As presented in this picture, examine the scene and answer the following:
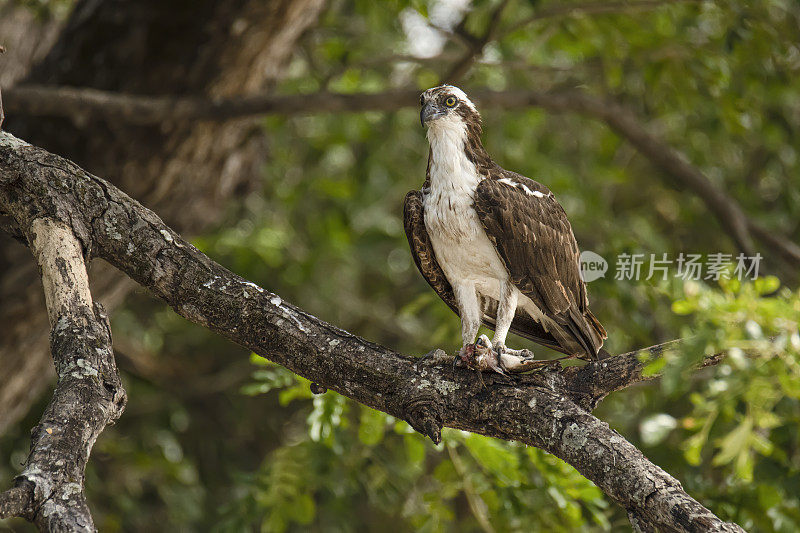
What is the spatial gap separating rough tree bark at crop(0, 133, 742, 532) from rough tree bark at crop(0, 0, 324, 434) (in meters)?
2.11

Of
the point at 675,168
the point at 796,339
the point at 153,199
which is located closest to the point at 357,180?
the point at 153,199

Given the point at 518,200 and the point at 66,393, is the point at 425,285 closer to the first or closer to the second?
the point at 518,200

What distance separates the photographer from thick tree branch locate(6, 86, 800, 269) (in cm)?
488

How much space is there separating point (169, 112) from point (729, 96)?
374 centimetres

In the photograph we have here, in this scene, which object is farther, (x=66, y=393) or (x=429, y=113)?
(x=429, y=113)

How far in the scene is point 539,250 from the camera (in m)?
3.77

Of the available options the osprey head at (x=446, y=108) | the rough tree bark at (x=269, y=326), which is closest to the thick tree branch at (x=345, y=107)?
the osprey head at (x=446, y=108)

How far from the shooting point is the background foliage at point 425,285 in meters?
4.66

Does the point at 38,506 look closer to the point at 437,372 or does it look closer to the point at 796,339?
the point at 437,372

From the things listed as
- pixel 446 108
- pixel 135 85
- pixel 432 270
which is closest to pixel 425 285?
pixel 135 85

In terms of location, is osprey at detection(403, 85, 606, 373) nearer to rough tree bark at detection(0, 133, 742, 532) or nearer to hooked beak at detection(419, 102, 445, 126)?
hooked beak at detection(419, 102, 445, 126)

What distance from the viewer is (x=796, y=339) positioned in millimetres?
2793

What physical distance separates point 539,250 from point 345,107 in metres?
2.13

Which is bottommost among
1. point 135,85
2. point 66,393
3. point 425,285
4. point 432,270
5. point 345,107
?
point 425,285
